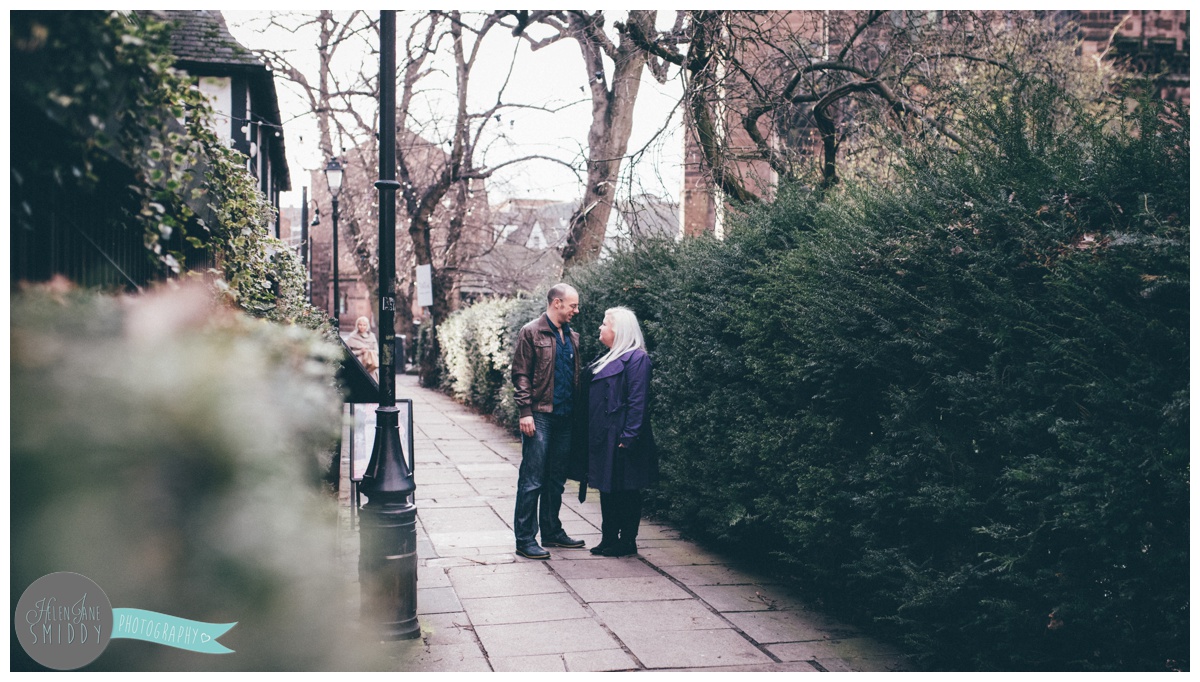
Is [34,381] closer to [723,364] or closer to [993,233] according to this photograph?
[993,233]

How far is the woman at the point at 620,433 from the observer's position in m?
6.10

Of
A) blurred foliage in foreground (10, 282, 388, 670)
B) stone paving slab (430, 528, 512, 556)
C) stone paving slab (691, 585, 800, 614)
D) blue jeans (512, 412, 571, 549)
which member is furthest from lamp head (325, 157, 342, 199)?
blurred foliage in foreground (10, 282, 388, 670)

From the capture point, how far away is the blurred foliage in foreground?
6.22ft

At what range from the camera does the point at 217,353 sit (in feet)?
7.00

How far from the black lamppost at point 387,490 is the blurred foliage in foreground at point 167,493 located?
2.34 meters

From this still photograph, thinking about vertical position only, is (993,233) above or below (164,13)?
below

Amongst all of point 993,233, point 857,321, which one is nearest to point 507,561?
point 857,321

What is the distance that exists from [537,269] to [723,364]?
42628mm

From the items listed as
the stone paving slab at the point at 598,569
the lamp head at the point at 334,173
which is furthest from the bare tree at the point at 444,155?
the stone paving slab at the point at 598,569

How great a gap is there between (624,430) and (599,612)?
141 cm

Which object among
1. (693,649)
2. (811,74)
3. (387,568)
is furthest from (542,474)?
(811,74)

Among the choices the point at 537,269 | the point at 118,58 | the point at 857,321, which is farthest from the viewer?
the point at 537,269

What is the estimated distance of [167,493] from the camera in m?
1.93

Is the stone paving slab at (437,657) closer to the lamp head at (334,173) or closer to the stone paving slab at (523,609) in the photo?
the stone paving slab at (523,609)
